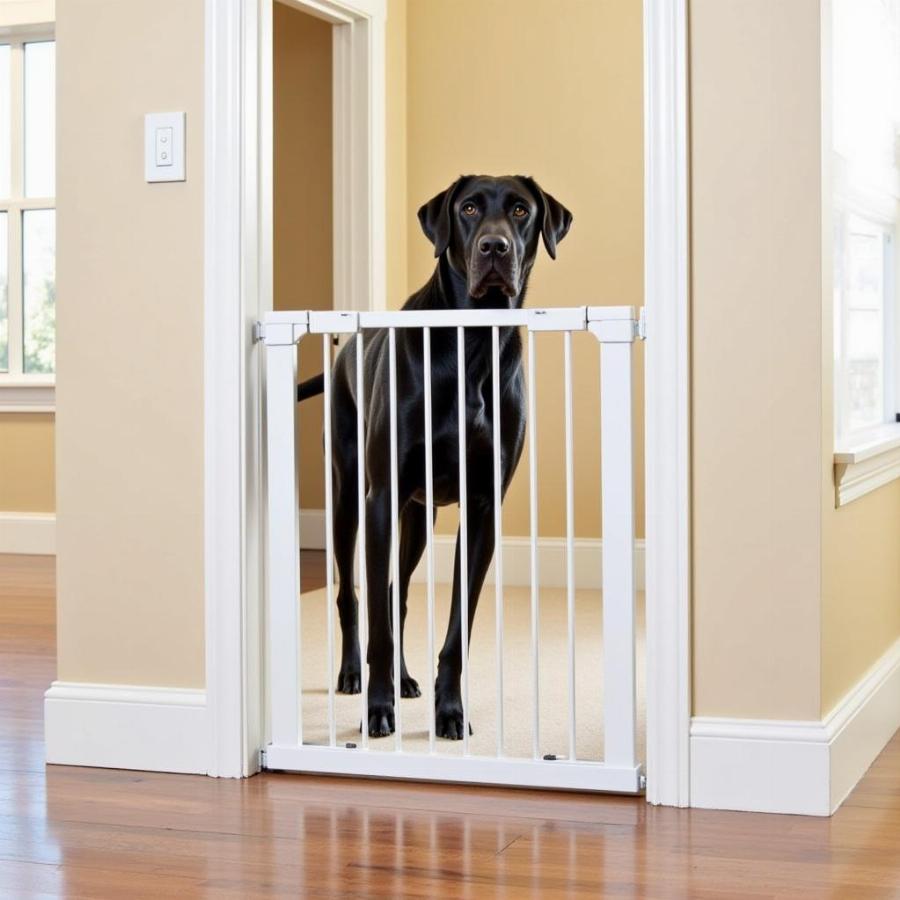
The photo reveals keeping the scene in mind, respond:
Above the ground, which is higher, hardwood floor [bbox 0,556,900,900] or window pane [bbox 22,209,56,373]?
window pane [bbox 22,209,56,373]

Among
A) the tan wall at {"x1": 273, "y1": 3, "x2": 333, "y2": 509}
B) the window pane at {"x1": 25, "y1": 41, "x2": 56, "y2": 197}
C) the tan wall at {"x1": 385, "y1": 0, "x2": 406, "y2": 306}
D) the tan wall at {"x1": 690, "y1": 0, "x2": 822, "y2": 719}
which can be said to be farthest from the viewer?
the window pane at {"x1": 25, "y1": 41, "x2": 56, "y2": 197}

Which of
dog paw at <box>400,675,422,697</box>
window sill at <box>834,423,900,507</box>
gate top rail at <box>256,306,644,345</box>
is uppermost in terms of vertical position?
gate top rail at <box>256,306,644,345</box>

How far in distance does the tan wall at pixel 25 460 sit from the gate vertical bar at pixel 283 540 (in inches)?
151

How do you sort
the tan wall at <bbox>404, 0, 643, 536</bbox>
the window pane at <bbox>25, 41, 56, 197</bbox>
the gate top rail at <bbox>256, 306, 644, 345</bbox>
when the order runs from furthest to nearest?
1. the window pane at <bbox>25, 41, 56, 197</bbox>
2. the tan wall at <bbox>404, 0, 643, 536</bbox>
3. the gate top rail at <bbox>256, 306, 644, 345</bbox>

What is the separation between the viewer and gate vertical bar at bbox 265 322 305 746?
101 inches

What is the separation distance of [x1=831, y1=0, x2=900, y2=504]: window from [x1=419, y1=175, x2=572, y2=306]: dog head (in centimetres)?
57

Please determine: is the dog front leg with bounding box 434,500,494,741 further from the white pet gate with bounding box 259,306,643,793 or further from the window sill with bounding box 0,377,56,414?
the window sill with bounding box 0,377,56,414

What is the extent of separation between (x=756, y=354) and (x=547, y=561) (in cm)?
264

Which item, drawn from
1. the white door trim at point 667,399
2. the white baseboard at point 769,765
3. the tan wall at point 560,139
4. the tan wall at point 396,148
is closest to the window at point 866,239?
the white door trim at point 667,399

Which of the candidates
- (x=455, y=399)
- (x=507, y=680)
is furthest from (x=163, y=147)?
(x=507, y=680)

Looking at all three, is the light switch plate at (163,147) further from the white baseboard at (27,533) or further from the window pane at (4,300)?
the window pane at (4,300)

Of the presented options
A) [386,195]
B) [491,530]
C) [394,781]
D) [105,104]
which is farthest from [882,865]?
[386,195]

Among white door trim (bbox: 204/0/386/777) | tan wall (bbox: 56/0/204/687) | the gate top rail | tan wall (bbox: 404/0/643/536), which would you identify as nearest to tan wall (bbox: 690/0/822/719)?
the gate top rail

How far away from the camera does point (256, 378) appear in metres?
2.61
